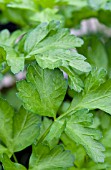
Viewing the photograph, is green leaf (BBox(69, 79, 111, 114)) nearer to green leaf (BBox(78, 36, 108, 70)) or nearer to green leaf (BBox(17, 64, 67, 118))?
green leaf (BBox(17, 64, 67, 118))

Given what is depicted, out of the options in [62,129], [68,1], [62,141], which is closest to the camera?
[62,129]

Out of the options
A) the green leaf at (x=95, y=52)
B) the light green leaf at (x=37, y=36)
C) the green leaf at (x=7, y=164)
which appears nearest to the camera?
the green leaf at (x=7, y=164)

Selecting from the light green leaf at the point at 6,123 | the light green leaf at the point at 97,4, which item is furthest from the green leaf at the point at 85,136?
the light green leaf at the point at 97,4

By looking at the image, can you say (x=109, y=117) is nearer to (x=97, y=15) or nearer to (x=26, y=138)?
(x=26, y=138)

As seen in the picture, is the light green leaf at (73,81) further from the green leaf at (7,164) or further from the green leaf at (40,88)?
the green leaf at (7,164)

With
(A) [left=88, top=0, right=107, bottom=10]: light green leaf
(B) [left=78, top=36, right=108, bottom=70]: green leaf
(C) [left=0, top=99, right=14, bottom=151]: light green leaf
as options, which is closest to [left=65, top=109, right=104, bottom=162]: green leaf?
(C) [left=0, top=99, right=14, bottom=151]: light green leaf

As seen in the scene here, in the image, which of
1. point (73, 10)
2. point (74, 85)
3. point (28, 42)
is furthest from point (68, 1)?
point (74, 85)

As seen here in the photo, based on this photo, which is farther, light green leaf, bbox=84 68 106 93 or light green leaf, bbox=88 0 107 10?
light green leaf, bbox=88 0 107 10
